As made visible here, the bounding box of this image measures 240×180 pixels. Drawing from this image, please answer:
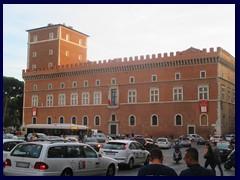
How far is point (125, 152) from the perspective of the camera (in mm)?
13508

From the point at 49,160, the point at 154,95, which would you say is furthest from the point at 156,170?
the point at 154,95

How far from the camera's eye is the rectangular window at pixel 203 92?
4394cm

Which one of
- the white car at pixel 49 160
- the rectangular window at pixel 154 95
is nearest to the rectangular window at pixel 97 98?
the rectangular window at pixel 154 95

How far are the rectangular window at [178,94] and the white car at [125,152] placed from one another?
31963 millimetres

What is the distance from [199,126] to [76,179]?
41188 mm

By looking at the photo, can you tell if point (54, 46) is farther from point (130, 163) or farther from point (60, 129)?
point (130, 163)

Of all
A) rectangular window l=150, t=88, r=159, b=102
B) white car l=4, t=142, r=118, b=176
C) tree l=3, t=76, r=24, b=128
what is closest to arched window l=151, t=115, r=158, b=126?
rectangular window l=150, t=88, r=159, b=102

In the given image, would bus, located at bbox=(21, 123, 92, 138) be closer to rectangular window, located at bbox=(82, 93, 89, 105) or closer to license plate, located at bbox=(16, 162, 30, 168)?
rectangular window, located at bbox=(82, 93, 89, 105)

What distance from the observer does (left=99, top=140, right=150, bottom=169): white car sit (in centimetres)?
1342

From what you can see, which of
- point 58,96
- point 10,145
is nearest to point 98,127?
point 58,96

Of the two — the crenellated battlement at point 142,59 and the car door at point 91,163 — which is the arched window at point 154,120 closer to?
the crenellated battlement at point 142,59

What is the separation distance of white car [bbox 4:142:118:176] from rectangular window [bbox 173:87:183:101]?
3726 centimetres

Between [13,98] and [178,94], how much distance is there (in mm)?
35582

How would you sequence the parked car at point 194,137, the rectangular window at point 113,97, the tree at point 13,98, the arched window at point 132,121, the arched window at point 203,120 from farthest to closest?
the tree at point 13,98 → the rectangular window at point 113,97 → the arched window at point 132,121 → the arched window at point 203,120 → the parked car at point 194,137
